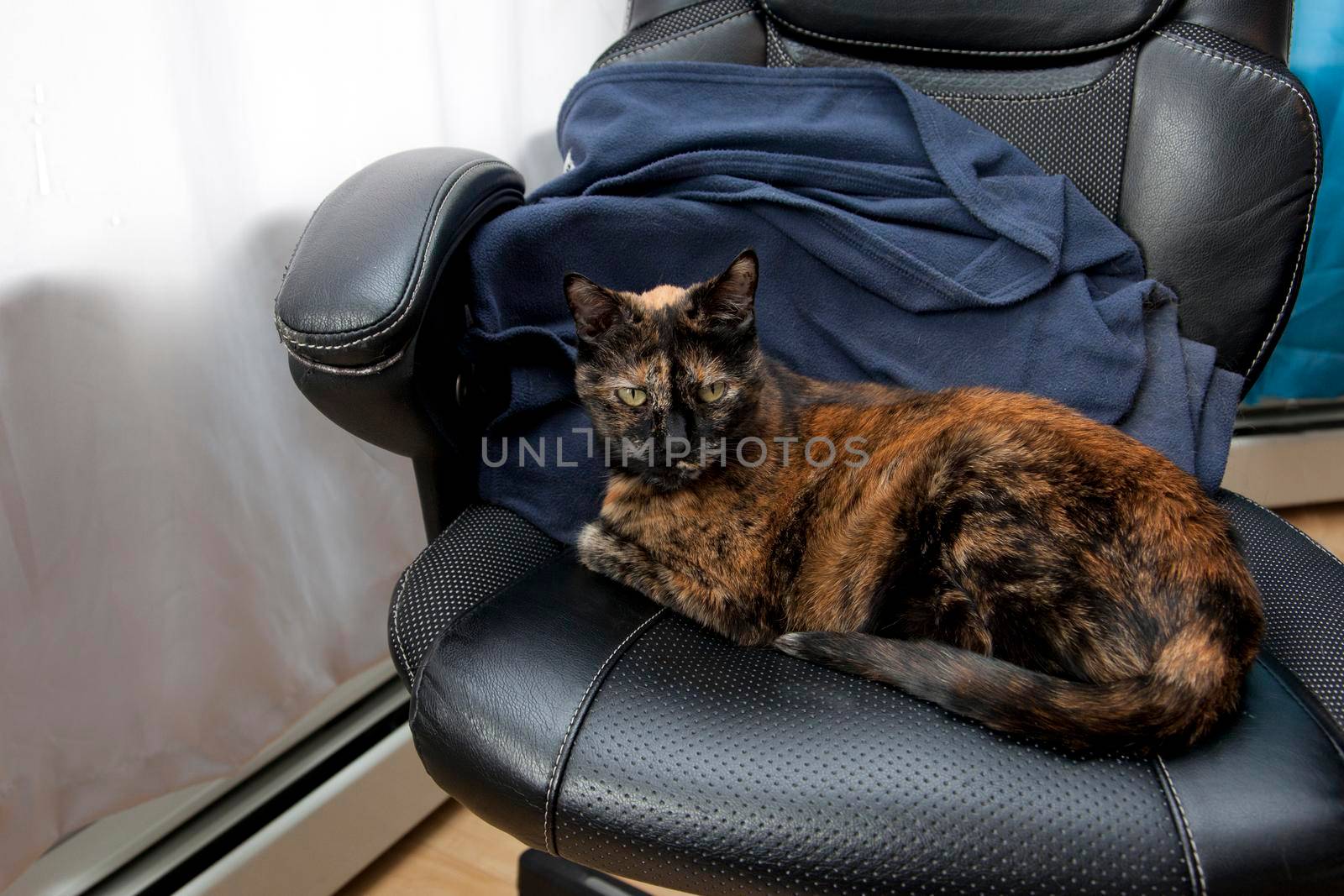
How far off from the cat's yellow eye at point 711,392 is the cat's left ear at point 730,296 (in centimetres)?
8

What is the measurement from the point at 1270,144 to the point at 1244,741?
0.78 m

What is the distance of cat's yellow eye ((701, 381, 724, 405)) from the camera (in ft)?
3.50

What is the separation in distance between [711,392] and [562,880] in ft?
2.62

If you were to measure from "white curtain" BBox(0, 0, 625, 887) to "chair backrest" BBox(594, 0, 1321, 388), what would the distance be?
0.47m

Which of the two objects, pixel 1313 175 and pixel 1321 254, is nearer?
pixel 1313 175

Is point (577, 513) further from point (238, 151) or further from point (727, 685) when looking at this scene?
point (238, 151)

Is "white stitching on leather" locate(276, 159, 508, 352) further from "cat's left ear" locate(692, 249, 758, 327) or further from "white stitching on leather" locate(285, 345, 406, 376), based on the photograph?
"cat's left ear" locate(692, 249, 758, 327)

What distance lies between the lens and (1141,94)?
48.7 inches

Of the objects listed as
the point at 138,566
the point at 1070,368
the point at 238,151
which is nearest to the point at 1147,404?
the point at 1070,368

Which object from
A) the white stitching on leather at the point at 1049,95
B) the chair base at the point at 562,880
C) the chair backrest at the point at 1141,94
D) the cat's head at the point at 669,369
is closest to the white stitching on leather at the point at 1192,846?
the cat's head at the point at 669,369

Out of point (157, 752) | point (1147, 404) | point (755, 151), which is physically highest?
point (755, 151)

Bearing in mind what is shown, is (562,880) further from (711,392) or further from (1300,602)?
(1300,602)

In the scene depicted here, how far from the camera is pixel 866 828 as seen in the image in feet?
2.19

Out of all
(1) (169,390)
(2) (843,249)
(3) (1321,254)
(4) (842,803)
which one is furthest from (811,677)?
(3) (1321,254)
